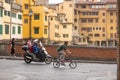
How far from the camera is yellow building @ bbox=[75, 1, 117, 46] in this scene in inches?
5723

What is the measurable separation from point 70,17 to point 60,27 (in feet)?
57.8

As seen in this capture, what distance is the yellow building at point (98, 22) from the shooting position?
14538 cm

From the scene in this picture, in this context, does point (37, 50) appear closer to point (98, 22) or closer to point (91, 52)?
point (91, 52)

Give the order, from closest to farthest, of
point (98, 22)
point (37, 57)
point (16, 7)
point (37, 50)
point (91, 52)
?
point (37, 57), point (37, 50), point (91, 52), point (16, 7), point (98, 22)

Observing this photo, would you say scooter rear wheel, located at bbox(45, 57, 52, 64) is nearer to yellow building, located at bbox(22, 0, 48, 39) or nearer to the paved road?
the paved road

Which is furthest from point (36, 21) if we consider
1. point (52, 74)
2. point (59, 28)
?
point (52, 74)

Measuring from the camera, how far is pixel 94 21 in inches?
5812

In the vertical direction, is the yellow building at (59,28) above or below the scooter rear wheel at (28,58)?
above

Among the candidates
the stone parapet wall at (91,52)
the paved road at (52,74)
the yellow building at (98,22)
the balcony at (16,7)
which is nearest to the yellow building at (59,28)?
the balcony at (16,7)

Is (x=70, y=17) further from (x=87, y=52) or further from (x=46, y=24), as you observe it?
(x=87, y=52)

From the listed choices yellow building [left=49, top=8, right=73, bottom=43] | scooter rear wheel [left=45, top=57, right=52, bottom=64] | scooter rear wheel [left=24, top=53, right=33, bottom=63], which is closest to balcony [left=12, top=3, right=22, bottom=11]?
yellow building [left=49, top=8, right=73, bottom=43]

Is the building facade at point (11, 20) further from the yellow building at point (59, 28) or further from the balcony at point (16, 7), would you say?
the yellow building at point (59, 28)

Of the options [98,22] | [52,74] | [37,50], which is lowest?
[52,74]

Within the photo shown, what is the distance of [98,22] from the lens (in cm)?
14700
